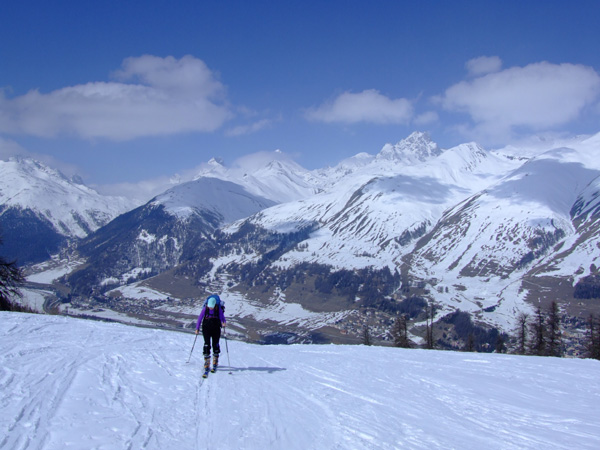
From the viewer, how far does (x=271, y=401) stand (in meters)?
11.0

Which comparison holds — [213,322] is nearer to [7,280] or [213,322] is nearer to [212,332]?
[212,332]

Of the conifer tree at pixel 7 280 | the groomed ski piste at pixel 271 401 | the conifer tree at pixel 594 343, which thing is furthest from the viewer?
the conifer tree at pixel 594 343


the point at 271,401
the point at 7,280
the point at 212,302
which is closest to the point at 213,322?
the point at 212,302

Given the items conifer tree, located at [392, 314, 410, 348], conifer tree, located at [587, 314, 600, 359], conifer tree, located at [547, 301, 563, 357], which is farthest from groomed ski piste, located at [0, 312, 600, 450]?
conifer tree, located at [392, 314, 410, 348]

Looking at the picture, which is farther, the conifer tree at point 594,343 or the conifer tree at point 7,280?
the conifer tree at point 594,343

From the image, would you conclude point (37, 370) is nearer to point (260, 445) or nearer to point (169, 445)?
point (169, 445)

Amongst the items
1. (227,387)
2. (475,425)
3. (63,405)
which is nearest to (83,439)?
(63,405)

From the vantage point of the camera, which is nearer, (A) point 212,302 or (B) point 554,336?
(A) point 212,302

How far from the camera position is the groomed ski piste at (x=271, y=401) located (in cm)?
821

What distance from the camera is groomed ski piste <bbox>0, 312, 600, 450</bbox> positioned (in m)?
8.21

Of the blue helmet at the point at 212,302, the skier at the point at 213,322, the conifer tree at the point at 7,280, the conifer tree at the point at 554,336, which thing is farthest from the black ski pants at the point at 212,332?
the conifer tree at the point at 554,336

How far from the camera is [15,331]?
1733 cm

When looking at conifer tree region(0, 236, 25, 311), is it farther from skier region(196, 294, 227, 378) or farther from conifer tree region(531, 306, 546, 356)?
conifer tree region(531, 306, 546, 356)

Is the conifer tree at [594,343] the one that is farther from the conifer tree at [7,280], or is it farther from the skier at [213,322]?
the conifer tree at [7,280]
